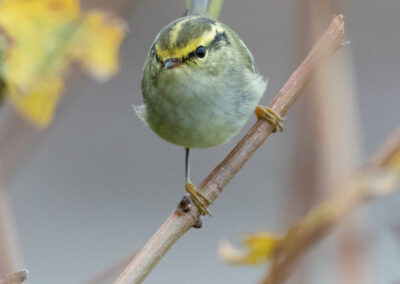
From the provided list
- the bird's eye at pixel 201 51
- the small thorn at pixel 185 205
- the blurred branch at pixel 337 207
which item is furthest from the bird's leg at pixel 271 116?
the blurred branch at pixel 337 207

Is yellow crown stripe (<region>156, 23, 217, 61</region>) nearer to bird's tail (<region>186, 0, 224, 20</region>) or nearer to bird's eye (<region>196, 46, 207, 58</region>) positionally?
bird's eye (<region>196, 46, 207, 58</region>)

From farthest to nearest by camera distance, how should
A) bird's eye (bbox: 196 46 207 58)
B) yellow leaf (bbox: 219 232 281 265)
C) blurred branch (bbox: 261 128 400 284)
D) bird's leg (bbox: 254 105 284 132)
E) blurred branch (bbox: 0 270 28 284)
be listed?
bird's eye (bbox: 196 46 207 58), bird's leg (bbox: 254 105 284 132), yellow leaf (bbox: 219 232 281 265), blurred branch (bbox: 261 128 400 284), blurred branch (bbox: 0 270 28 284)

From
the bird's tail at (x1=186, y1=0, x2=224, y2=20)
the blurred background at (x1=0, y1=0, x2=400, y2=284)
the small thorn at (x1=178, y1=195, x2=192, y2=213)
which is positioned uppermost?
the bird's tail at (x1=186, y1=0, x2=224, y2=20)

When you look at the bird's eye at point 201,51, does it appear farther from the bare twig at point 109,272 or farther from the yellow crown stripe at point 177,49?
the bare twig at point 109,272

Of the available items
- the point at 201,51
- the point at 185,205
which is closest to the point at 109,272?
the point at 185,205

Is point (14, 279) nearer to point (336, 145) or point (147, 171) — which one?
point (336, 145)

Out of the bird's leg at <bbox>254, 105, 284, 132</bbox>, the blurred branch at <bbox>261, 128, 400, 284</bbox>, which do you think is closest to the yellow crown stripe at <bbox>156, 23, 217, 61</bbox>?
the bird's leg at <bbox>254, 105, 284, 132</bbox>
